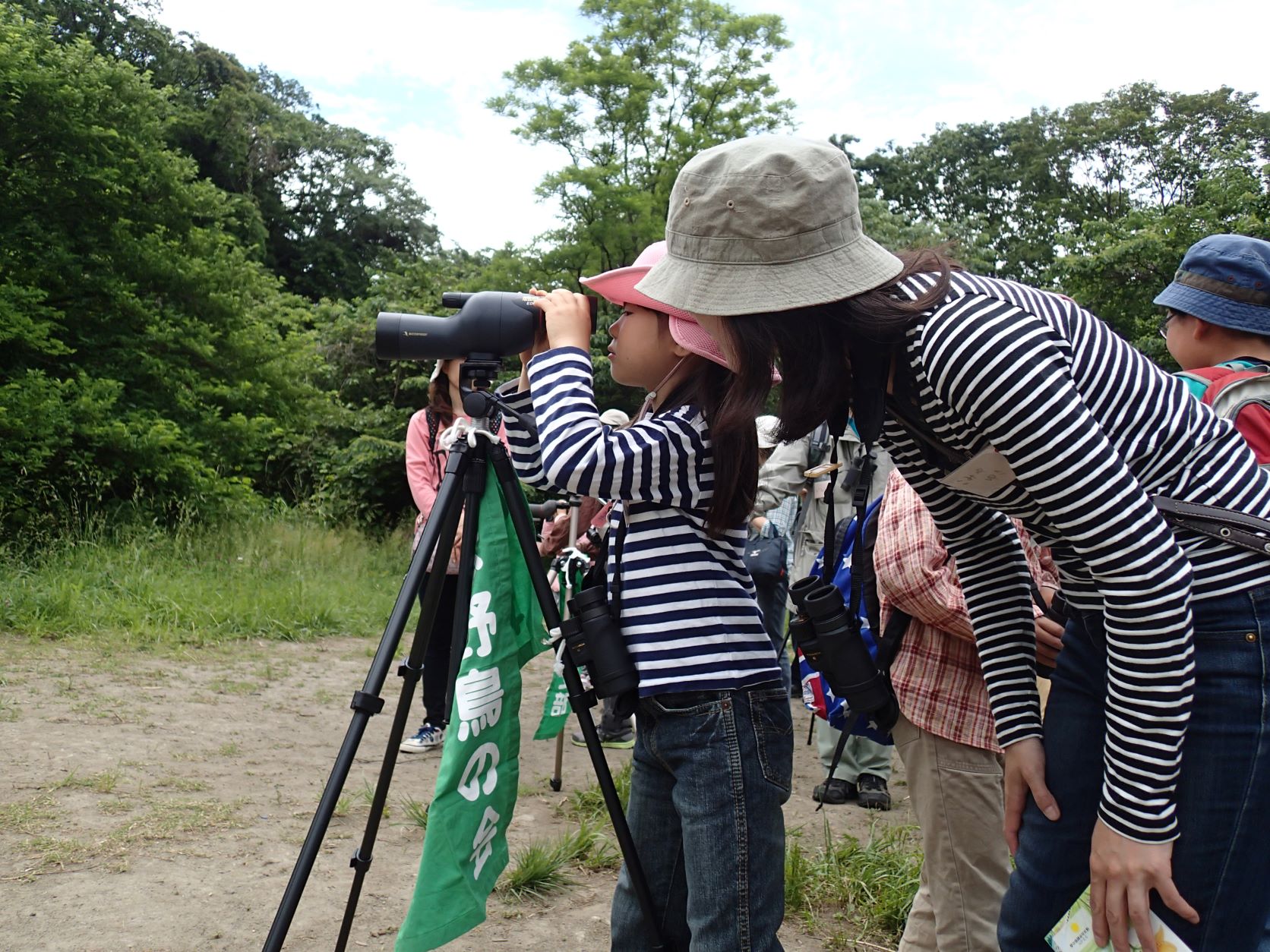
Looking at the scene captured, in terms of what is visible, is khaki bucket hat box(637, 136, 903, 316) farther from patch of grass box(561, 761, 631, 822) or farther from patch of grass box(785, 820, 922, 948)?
patch of grass box(561, 761, 631, 822)

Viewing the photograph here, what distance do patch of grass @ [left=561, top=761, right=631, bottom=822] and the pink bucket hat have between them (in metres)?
2.27

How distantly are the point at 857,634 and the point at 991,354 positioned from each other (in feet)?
2.12

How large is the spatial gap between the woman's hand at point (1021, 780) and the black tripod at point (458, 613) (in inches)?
28.6

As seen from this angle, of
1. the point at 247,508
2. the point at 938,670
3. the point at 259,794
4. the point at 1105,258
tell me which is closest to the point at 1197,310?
the point at 938,670

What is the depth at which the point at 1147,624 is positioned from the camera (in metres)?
1.16

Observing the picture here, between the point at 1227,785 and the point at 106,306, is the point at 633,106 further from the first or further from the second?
the point at 1227,785

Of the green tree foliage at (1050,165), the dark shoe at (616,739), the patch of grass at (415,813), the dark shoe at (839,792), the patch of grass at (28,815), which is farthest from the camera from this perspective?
the green tree foliage at (1050,165)

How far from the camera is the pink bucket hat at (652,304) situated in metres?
1.87

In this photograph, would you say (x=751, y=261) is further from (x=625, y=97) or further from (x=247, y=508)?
(x=625, y=97)

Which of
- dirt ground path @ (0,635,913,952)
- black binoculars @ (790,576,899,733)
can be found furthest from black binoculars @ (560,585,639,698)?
dirt ground path @ (0,635,913,952)

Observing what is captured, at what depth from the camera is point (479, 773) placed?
221 cm

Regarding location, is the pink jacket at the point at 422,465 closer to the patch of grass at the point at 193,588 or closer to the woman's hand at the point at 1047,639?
the patch of grass at the point at 193,588

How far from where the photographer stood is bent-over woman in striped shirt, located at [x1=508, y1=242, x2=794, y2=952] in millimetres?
1737

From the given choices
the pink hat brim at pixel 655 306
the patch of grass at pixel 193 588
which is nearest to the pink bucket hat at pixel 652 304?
the pink hat brim at pixel 655 306
